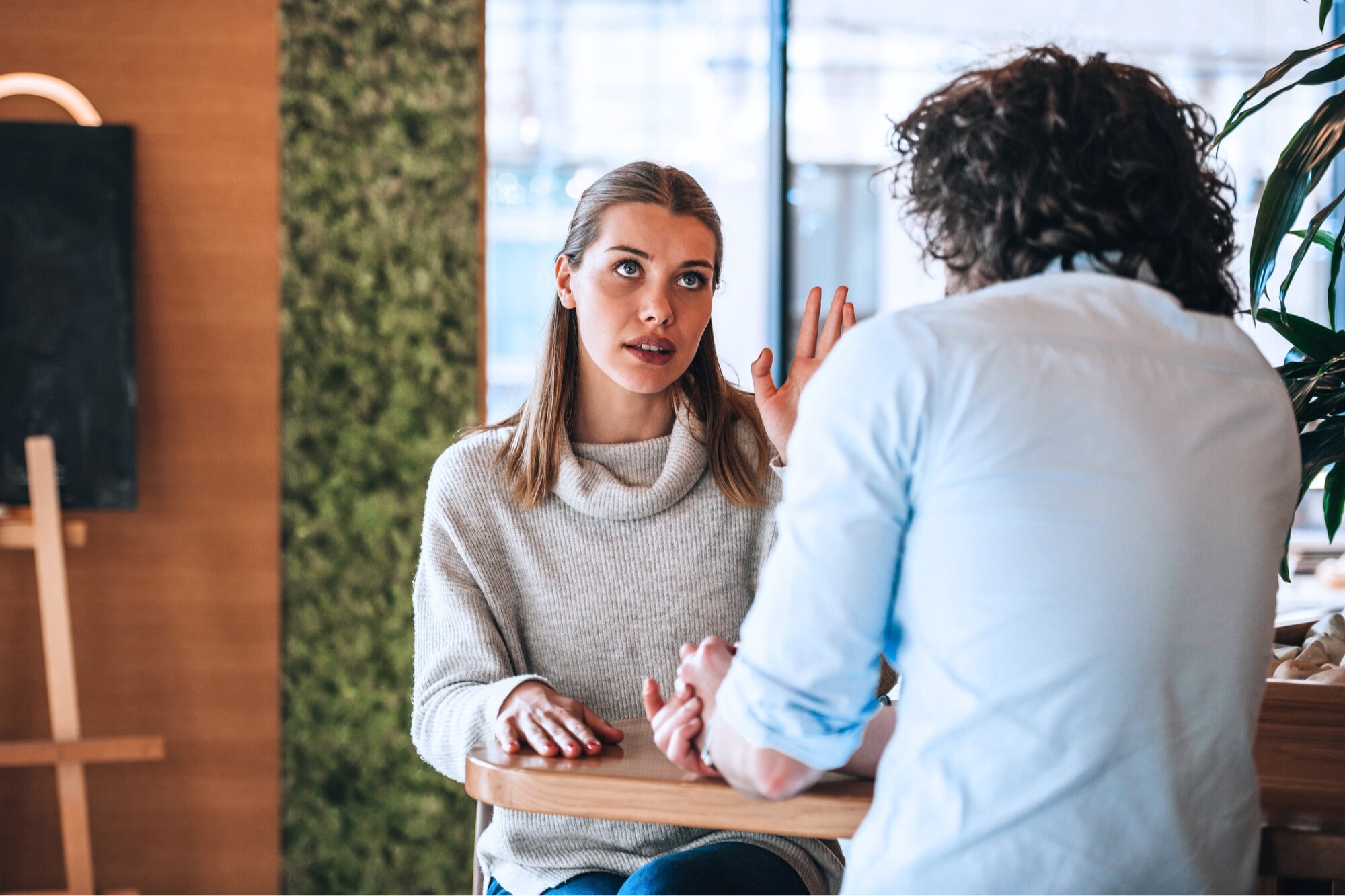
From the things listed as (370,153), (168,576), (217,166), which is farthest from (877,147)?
(168,576)

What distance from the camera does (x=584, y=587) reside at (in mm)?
1711

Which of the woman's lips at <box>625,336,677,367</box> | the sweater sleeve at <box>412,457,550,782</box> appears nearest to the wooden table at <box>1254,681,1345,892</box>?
the sweater sleeve at <box>412,457,550,782</box>

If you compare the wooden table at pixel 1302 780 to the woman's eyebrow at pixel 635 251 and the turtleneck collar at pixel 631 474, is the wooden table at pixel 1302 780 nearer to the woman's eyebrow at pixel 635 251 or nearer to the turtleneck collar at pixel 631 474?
the turtleneck collar at pixel 631 474

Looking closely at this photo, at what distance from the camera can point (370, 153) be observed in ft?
9.65

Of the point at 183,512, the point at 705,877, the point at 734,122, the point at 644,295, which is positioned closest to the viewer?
the point at 705,877

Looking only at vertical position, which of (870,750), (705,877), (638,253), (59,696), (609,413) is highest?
(638,253)

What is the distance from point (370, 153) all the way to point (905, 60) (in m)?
1.67

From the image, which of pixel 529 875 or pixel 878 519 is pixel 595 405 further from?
pixel 878 519

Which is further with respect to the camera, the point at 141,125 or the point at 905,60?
the point at 905,60

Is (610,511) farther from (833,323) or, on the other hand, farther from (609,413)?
(833,323)

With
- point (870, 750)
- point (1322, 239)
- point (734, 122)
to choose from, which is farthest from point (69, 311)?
point (1322, 239)

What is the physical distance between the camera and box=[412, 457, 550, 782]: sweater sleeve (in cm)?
145

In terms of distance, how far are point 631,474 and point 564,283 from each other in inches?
13.1

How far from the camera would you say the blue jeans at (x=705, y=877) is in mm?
1341
